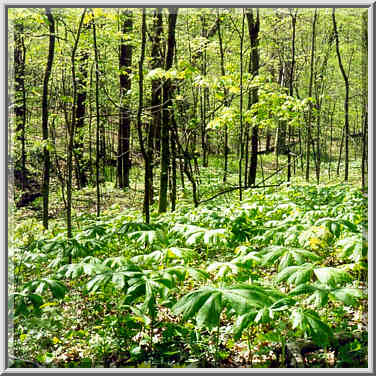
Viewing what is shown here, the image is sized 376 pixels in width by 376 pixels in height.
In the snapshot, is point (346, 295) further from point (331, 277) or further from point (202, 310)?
point (202, 310)

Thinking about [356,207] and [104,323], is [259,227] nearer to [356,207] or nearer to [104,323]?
[356,207]

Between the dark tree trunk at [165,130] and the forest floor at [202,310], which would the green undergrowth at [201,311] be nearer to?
the forest floor at [202,310]

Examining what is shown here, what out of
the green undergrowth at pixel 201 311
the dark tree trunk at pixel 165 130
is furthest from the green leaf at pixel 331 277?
the dark tree trunk at pixel 165 130

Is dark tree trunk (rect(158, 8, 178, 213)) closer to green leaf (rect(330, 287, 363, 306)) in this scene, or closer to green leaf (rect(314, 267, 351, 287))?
green leaf (rect(314, 267, 351, 287))

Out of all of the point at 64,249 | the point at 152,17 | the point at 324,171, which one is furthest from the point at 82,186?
the point at 324,171

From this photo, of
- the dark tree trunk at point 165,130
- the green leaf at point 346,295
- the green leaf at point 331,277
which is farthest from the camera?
the dark tree trunk at point 165,130

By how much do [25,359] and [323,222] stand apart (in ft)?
6.59

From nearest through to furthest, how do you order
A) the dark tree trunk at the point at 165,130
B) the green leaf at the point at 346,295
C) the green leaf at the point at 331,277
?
the green leaf at the point at 346,295, the green leaf at the point at 331,277, the dark tree trunk at the point at 165,130

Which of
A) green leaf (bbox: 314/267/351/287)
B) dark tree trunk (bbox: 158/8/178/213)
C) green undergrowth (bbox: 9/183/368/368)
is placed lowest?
green undergrowth (bbox: 9/183/368/368)

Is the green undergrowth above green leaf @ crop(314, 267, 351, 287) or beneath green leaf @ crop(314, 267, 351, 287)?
beneath

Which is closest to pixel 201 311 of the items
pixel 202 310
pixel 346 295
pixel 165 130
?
pixel 202 310

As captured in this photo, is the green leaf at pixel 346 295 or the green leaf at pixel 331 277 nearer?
the green leaf at pixel 346 295

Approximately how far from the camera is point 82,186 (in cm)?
887

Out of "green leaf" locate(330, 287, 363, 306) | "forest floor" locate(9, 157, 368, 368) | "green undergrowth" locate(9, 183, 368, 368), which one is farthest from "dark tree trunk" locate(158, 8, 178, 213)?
"green leaf" locate(330, 287, 363, 306)
